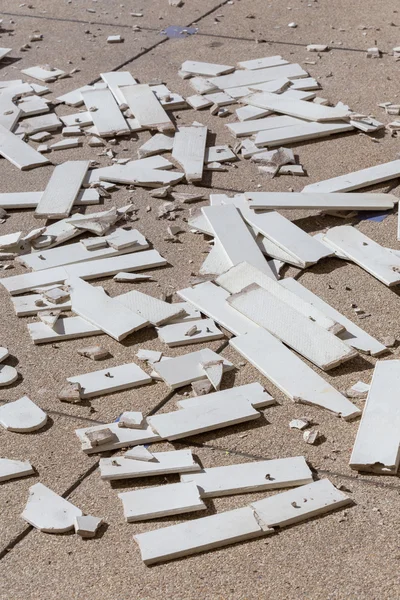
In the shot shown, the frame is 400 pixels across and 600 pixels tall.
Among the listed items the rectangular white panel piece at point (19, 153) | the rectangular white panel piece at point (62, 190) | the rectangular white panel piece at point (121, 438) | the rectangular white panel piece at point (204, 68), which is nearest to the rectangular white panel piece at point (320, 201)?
the rectangular white panel piece at point (62, 190)

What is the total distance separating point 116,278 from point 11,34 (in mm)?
5013

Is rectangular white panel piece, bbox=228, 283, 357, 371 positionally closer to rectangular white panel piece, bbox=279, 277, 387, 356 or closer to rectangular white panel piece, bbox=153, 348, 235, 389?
rectangular white panel piece, bbox=279, 277, 387, 356

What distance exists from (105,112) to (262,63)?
1681mm

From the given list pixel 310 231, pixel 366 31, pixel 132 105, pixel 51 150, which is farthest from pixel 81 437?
pixel 366 31

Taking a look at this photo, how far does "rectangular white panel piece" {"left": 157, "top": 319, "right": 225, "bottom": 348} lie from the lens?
4133 mm

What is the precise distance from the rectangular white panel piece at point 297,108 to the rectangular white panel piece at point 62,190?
1.65 m

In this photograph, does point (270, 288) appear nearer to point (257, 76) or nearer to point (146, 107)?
point (146, 107)

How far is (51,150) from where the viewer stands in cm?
630

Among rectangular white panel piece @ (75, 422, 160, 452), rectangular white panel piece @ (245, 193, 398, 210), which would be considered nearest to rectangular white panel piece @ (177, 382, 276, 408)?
rectangular white panel piece @ (75, 422, 160, 452)

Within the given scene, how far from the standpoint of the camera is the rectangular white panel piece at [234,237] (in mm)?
4668

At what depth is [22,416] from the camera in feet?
12.0

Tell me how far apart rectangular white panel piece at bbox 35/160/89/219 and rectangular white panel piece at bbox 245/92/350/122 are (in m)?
1.65

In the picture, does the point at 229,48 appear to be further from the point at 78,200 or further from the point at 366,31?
the point at 78,200

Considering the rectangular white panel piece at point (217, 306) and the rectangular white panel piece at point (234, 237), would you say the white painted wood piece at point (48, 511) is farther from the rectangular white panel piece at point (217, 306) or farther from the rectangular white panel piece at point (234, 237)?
the rectangular white panel piece at point (234, 237)
